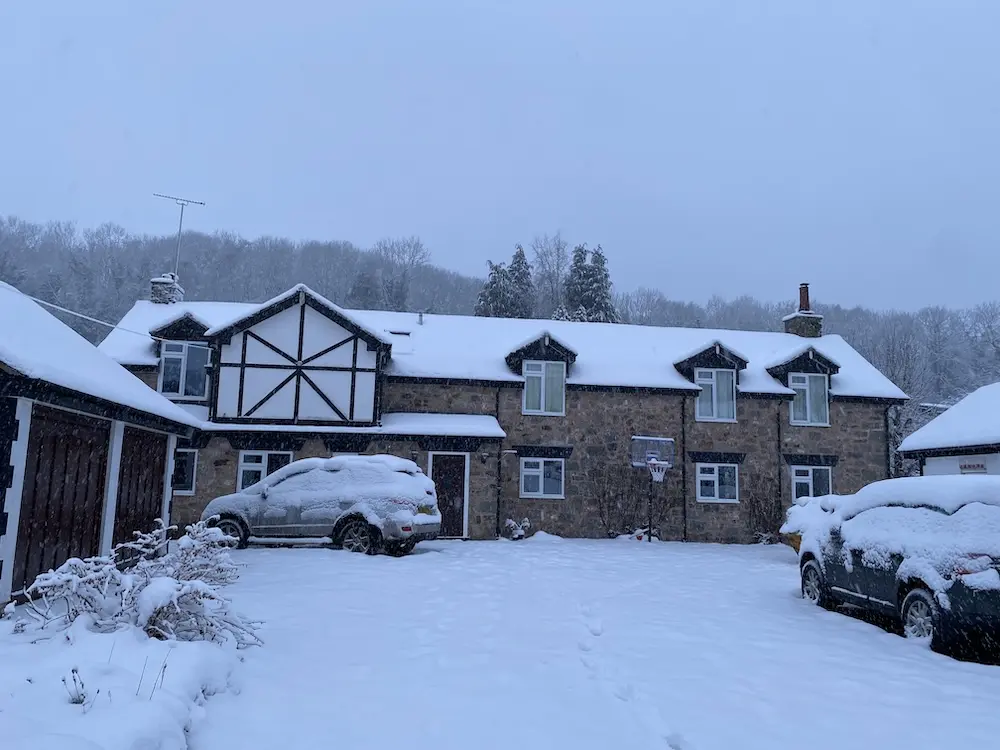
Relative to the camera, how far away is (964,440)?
17.1m

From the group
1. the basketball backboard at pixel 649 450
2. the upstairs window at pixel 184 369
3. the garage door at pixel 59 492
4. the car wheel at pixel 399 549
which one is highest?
the upstairs window at pixel 184 369

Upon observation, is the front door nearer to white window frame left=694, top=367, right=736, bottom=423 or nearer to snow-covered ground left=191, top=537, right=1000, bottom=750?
white window frame left=694, top=367, right=736, bottom=423

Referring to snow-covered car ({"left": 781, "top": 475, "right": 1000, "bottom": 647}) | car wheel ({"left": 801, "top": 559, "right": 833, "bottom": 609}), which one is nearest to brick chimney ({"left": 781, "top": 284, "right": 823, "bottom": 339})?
car wheel ({"left": 801, "top": 559, "right": 833, "bottom": 609})

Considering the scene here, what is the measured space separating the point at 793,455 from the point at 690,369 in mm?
3942

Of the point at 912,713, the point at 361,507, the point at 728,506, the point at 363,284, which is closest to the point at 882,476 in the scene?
the point at 728,506

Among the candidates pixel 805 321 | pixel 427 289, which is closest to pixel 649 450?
pixel 805 321

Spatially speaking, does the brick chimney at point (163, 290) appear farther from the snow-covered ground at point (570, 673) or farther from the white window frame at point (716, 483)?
the white window frame at point (716, 483)

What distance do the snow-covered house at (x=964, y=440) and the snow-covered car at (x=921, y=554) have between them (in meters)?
9.36

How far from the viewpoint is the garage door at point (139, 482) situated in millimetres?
11133

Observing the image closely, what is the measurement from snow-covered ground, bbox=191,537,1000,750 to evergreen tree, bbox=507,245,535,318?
32411 mm

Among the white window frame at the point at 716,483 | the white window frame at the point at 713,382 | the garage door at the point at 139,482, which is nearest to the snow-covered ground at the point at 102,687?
the garage door at the point at 139,482

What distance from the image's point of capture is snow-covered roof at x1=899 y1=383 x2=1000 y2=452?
16.7m

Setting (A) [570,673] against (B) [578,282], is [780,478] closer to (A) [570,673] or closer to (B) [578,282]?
(A) [570,673]

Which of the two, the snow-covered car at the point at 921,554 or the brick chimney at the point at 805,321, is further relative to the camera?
the brick chimney at the point at 805,321
